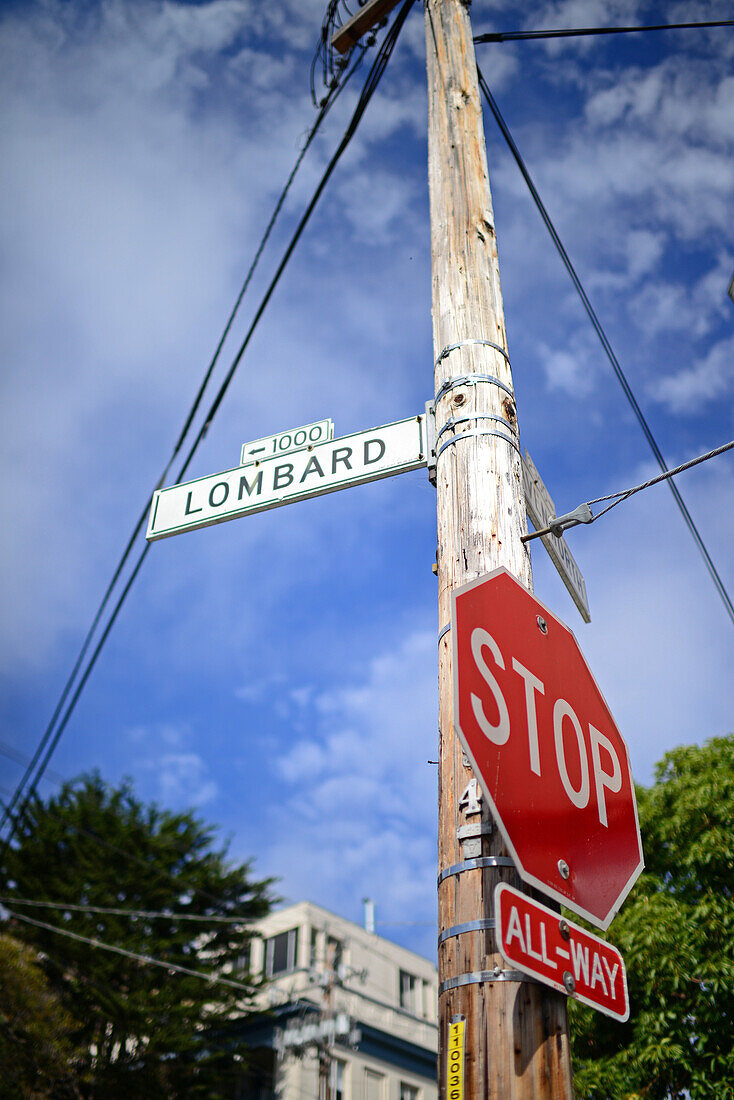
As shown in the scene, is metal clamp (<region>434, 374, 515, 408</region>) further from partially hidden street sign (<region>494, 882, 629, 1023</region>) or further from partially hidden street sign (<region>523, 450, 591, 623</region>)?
partially hidden street sign (<region>494, 882, 629, 1023</region>)

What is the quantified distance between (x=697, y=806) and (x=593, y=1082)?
130 inches

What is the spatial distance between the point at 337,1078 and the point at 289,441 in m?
28.5

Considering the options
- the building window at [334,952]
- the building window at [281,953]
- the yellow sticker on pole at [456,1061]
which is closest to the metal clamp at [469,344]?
the yellow sticker on pole at [456,1061]

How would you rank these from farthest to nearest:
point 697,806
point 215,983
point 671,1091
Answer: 1. point 215,983
2. point 697,806
3. point 671,1091

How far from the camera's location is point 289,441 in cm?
525

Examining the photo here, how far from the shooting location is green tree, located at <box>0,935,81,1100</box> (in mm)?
20688

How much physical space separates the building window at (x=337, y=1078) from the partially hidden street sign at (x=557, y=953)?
93.0 ft

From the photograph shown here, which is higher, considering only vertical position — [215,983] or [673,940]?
[215,983]

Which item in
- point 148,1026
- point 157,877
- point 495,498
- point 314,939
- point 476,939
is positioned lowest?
point 476,939

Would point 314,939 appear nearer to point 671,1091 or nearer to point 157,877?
point 157,877

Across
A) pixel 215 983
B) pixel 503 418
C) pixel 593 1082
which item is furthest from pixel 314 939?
pixel 503 418

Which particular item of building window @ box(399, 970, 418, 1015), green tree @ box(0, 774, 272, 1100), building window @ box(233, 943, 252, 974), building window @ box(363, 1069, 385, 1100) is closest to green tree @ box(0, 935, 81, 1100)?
green tree @ box(0, 774, 272, 1100)

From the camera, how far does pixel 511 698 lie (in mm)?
2877

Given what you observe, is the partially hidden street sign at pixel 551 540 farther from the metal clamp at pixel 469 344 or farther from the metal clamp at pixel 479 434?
the metal clamp at pixel 469 344
